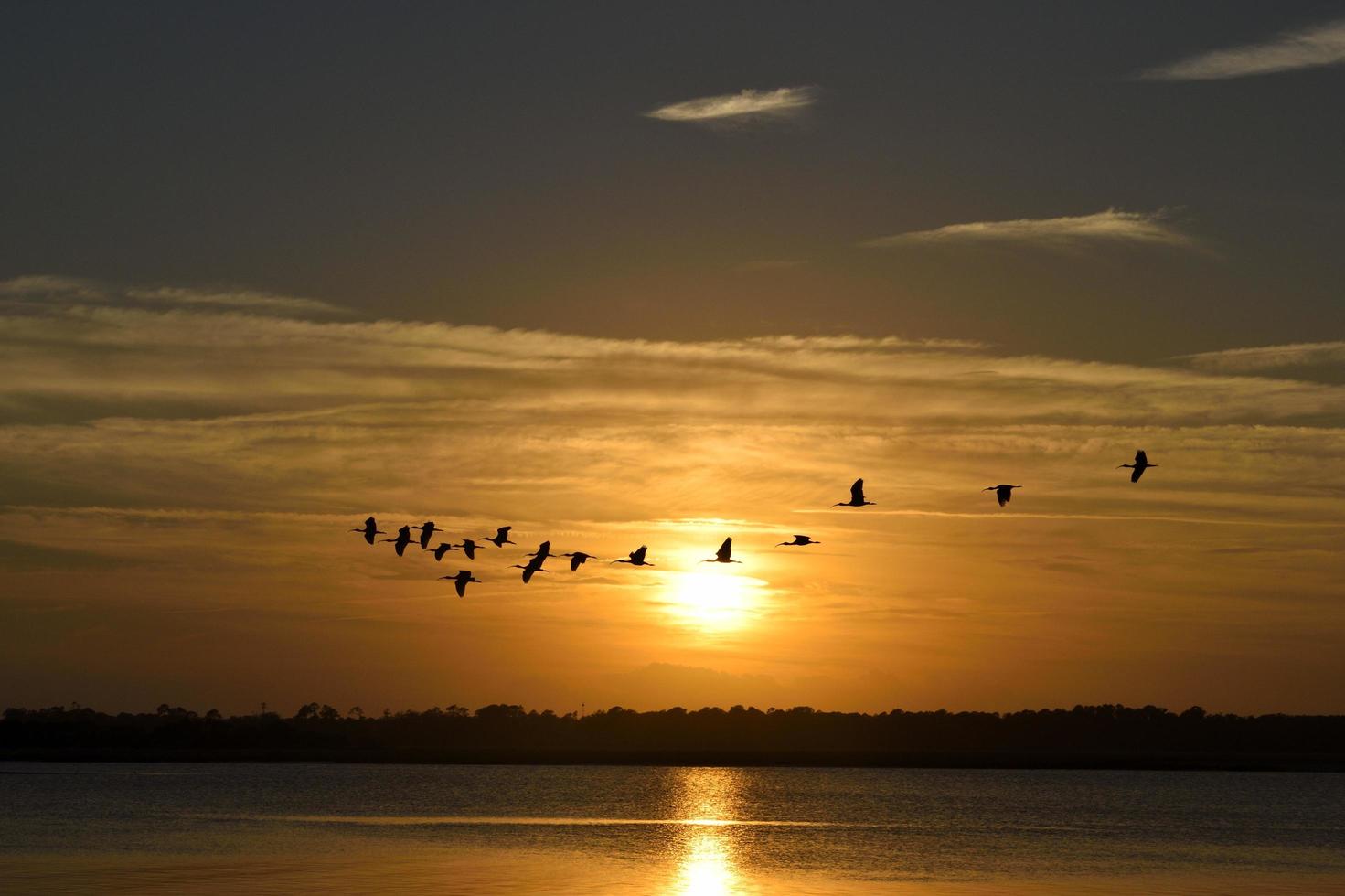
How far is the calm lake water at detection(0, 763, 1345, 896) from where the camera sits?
67.1 metres

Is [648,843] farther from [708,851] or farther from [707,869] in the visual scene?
[707,869]

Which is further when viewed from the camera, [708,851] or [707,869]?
[708,851]

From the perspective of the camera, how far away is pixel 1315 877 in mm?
71812

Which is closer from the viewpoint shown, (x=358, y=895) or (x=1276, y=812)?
(x=358, y=895)

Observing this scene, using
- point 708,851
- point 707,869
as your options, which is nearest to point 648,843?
point 708,851

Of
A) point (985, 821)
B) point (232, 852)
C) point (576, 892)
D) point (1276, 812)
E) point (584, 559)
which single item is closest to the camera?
point (584, 559)

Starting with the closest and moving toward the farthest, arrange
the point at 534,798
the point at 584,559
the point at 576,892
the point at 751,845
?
the point at 584,559, the point at 576,892, the point at 751,845, the point at 534,798

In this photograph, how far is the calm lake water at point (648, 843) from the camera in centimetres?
6706

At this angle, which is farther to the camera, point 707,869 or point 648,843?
point 648,843

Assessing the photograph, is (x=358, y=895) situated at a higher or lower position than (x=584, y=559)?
lower

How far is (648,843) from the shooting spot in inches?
3610

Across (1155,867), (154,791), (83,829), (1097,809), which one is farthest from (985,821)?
(154,791)

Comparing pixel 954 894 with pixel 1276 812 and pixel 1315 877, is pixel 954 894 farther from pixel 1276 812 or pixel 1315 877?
pixel 1276 812

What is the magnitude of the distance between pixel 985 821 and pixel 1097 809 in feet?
84.4
